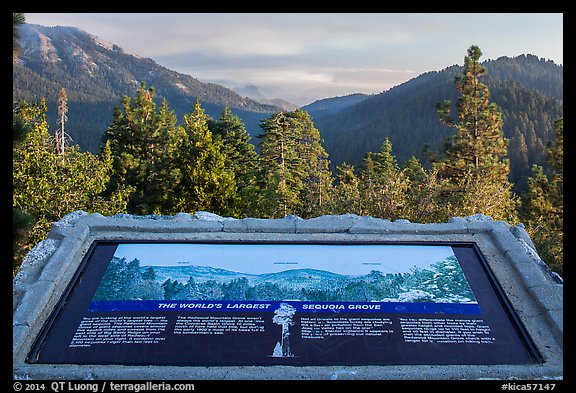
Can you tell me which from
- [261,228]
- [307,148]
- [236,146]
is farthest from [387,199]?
[307,148]

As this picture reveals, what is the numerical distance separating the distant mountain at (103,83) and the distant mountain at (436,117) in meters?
23.9

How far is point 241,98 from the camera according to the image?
163250mm

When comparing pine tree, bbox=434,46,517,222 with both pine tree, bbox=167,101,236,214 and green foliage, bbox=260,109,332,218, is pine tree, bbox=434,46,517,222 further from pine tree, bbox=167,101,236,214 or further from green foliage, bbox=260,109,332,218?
pine tree, bbox=167,101,236,214

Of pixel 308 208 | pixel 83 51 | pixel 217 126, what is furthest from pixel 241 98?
pixel 308 208

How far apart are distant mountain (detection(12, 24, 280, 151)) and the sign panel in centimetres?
10053

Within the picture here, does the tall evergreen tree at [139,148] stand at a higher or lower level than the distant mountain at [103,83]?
lower

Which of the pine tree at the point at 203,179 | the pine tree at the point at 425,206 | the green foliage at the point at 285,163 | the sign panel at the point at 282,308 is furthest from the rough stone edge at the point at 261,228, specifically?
the green foliage at the point at 285,163

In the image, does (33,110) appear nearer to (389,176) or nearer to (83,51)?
(389,176)

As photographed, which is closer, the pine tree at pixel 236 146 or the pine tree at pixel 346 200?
the pine tree at pixel 346 200

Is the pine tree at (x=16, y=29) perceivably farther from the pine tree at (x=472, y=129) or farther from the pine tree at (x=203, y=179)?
the pine tree at (x=472, y=129)

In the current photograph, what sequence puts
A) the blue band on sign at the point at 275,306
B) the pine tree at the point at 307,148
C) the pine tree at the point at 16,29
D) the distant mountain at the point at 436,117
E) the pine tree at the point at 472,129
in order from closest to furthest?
the blue band on sign at the point at 275,306 → the pine tree at the point at 16,29 → the pine tree at the point at 472,129 → the pine tree at the point at 307,148 → the distant mountain at the point at 436,117

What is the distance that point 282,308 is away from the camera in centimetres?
357

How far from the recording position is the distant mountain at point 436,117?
6396 centimetres
